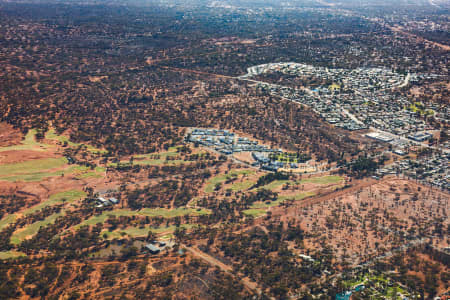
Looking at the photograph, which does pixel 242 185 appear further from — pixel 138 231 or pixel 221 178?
pixel 138 231

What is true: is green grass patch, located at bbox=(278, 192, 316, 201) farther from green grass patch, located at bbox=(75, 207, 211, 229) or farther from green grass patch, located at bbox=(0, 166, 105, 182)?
green grass patch, located at bbox=(0, 166, 105, 182)

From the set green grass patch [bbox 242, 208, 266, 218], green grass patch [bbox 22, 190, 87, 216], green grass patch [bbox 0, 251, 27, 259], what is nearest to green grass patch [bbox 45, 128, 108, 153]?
green grass patch [bbox 22, 190, 87, 216]

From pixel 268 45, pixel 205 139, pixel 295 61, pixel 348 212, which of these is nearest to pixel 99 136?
pixel 205 139

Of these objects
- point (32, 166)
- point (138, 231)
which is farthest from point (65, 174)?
point (138, 231)

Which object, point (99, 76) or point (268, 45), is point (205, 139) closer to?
point (99, 76)

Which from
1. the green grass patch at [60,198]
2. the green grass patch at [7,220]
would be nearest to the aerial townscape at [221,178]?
the green grass patch at [7,220]

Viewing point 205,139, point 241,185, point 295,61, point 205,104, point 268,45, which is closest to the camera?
point 241,185

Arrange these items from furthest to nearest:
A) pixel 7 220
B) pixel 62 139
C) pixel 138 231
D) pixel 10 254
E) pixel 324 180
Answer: pixel 62 139
pixel 324 180
pixel 7 220
pixel 138 231
pixel 10 254

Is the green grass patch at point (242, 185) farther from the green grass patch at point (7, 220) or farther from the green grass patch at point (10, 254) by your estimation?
the green grass patch at point (7, 220)
